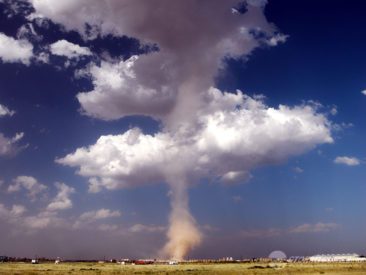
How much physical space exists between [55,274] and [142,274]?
20.7 m

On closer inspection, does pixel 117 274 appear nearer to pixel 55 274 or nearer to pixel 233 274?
pixel 55 274

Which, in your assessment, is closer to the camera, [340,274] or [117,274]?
[340,274]

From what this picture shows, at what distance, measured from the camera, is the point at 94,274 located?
255ft

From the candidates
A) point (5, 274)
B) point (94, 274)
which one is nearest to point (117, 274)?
point (94, 274)

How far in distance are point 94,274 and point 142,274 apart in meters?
11.8

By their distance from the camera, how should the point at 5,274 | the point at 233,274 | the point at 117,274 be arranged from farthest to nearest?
1. the point at 117,274
2. the point at 233,274
3. the point at 5,274

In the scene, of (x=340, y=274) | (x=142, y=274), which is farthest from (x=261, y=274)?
(x=142, y=274)

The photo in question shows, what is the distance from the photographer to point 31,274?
242ft

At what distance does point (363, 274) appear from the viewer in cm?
7356

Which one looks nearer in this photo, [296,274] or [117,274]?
[296,274]

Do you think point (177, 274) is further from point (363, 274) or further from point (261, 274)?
point (363, 274)

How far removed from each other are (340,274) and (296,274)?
10223mm

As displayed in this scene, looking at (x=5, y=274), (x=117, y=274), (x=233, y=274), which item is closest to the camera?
(x=5, y=274)

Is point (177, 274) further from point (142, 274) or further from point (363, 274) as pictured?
point (363, 274)
